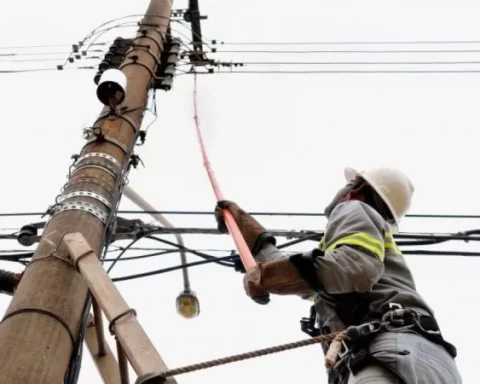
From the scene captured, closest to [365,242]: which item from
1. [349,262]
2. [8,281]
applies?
[349,262]

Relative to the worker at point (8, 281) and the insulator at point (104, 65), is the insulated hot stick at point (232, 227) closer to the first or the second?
the worker at point (8, 281)

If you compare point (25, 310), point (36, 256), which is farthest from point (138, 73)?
point (25, 310)

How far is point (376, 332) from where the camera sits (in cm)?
269

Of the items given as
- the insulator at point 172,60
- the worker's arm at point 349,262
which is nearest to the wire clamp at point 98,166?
the worker's arm at point 349,262

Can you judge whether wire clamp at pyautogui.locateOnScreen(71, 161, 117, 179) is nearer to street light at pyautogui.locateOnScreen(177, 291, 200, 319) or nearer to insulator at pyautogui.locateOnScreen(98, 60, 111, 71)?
street light at pyautogui.locateOnScreen(177, 291, 200, 319)

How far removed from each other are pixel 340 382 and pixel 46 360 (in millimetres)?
1255

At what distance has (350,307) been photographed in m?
2.92

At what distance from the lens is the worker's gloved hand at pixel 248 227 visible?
3436 mm

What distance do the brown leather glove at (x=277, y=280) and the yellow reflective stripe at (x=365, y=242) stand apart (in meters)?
0.21

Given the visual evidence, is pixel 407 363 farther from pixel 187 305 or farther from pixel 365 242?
pixel 187 305

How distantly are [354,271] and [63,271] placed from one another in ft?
4.45

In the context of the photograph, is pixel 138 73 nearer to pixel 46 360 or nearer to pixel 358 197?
pixel 358 197

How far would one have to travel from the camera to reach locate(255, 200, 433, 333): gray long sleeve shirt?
2.69 m

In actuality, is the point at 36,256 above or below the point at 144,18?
below
